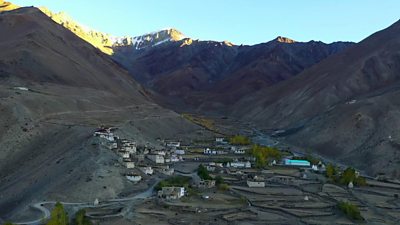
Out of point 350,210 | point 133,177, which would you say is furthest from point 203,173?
point 350,210

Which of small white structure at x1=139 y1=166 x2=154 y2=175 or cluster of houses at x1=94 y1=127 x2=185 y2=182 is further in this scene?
small white structure at x1=139 y1=166 x2=154 y2=175

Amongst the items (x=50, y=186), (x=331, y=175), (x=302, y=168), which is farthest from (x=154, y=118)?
(x=50, y=186)

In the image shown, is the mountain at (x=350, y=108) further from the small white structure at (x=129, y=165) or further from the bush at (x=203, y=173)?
the small white structure at (x=129, y=165)

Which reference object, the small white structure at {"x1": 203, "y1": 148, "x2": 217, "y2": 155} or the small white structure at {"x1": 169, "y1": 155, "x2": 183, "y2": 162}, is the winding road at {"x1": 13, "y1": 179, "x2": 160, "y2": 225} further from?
the small white structure at {"x1": 203, "y1": 148, "x2": 217, "y2": 155}

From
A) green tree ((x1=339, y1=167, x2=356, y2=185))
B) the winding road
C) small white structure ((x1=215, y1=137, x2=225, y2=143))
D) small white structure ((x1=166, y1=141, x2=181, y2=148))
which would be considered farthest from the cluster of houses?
small white structure ((x1=215, y1=137, x2=225, y2=143))

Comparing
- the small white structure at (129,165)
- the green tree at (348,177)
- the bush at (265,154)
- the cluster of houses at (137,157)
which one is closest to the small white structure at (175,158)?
the cluster of houses at (137,157)

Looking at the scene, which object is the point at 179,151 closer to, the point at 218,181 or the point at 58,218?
the point at 218,181
